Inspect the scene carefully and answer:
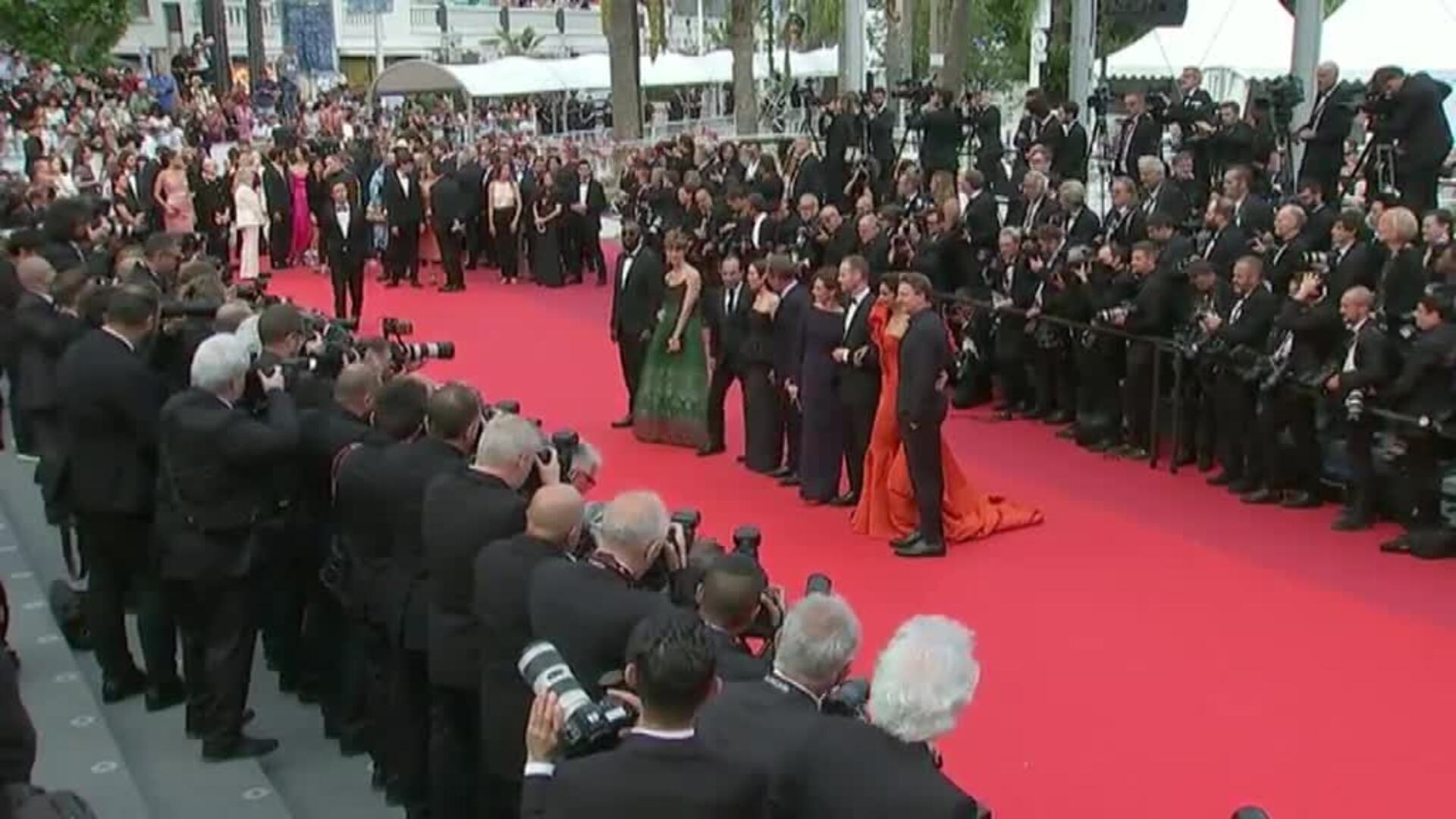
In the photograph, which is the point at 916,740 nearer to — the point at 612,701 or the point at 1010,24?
the point at 612,701

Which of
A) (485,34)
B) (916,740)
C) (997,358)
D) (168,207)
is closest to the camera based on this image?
(916,740)

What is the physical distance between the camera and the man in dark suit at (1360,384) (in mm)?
8578

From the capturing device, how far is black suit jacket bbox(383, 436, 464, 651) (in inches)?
206

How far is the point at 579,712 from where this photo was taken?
127 inches

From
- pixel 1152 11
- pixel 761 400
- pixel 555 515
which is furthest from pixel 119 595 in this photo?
pixel 1152 11

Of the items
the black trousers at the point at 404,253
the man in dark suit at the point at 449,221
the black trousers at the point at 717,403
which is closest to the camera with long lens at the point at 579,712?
the black trousers at the point at 717,403

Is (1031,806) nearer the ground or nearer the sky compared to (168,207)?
nearer the ground

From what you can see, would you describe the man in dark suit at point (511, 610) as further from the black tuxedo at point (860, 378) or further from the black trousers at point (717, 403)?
the black trousers at point (717, 403)

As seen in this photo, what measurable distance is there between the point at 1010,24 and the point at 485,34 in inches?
702

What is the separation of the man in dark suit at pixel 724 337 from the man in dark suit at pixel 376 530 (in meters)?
4.78

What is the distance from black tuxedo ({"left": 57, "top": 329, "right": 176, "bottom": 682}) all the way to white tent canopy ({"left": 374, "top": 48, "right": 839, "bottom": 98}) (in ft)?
93.4

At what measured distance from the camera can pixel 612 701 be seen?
3365 mm

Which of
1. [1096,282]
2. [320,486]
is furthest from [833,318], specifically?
[320,486]

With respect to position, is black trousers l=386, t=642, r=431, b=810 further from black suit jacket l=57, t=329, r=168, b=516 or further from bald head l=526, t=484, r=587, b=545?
black suit jacket l=57, t=329, r=168, b=516
